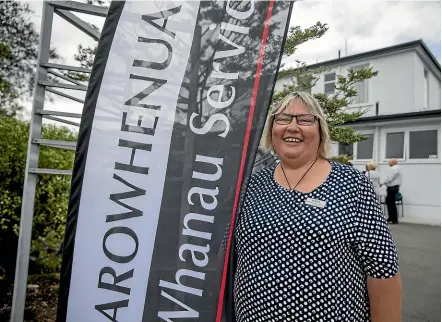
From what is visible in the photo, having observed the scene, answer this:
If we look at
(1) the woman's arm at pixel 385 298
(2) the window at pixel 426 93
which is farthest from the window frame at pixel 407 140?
(1) the woman's arm at pixel 385 298

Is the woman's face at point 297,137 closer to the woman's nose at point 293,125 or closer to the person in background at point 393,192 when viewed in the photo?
the woman's nose at point 293,125

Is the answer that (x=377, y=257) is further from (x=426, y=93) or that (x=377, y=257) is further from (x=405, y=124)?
(x=426, y=93)

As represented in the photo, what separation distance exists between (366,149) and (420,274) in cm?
842

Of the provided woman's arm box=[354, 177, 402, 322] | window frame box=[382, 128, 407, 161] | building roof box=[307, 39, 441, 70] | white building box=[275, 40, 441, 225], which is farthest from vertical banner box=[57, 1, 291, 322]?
window frame box=[382, 128, 407, 161]

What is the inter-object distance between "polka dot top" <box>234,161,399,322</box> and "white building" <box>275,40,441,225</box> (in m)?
9.18

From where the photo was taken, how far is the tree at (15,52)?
5.90 meters

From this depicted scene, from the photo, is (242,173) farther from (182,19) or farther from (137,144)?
(182,19)

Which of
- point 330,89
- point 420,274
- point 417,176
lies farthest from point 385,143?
point 420,274

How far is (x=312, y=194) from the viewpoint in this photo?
142cm

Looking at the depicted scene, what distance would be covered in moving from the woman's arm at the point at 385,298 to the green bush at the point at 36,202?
372cm

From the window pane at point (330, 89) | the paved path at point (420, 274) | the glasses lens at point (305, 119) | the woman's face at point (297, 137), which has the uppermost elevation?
the window pane at point (330, 89)

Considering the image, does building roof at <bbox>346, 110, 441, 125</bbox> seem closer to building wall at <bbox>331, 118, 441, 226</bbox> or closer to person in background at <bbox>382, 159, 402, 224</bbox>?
building wall at <bbox>331, 118, 441, 226</bbox>

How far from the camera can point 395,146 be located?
11664mm

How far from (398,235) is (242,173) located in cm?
700
